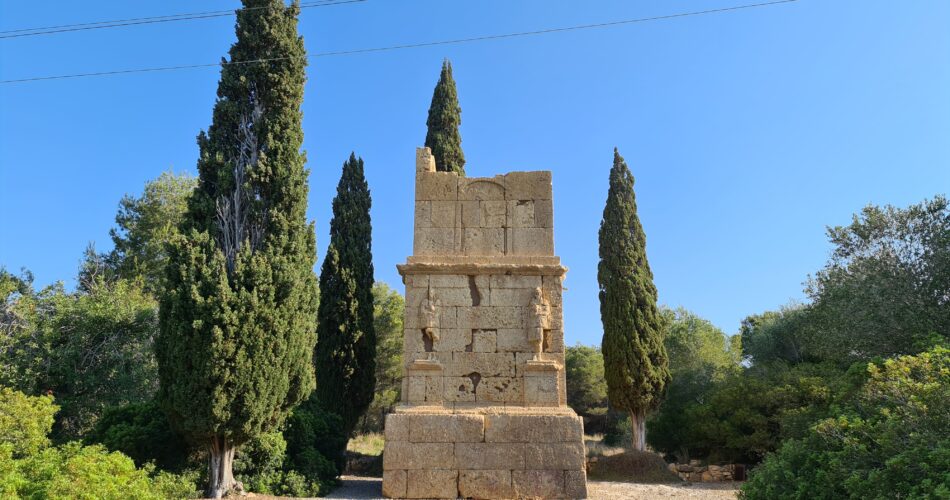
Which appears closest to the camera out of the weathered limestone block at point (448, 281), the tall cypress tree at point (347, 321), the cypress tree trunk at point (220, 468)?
the cypress tree trunk at point (220, 468)

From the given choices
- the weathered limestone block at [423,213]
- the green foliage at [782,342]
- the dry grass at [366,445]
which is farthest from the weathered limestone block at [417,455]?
the green foliage at [782,342]

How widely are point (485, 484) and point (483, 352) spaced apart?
1915 millimetres

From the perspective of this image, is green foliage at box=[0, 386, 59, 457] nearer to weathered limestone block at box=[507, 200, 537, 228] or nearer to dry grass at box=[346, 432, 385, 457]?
weathered limestone block at box=[507, 200, 537, 228]

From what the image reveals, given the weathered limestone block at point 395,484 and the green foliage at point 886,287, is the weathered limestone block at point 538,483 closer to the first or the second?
the weathered limestone block at point 395,484

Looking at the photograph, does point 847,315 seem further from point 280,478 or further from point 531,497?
point 280,478

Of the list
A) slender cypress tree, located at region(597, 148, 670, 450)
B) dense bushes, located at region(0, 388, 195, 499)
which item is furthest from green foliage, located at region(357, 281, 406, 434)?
dense bushes, located at region(0, 388, 195, 499)

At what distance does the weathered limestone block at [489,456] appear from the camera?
29.3 feet

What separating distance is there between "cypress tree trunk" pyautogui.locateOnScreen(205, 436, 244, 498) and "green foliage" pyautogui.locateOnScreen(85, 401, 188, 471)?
2.61 ft

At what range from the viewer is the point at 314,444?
1191 centimetres

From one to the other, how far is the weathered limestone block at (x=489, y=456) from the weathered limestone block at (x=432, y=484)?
218 millimetres

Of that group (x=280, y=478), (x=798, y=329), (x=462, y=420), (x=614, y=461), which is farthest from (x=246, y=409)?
(x=798, y=329)

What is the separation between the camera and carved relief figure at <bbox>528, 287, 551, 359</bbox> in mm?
9406

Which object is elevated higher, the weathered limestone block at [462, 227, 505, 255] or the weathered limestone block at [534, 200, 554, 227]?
the weathered limestone block at [534, 200, 554, 227]

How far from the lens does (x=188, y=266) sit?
927cm
